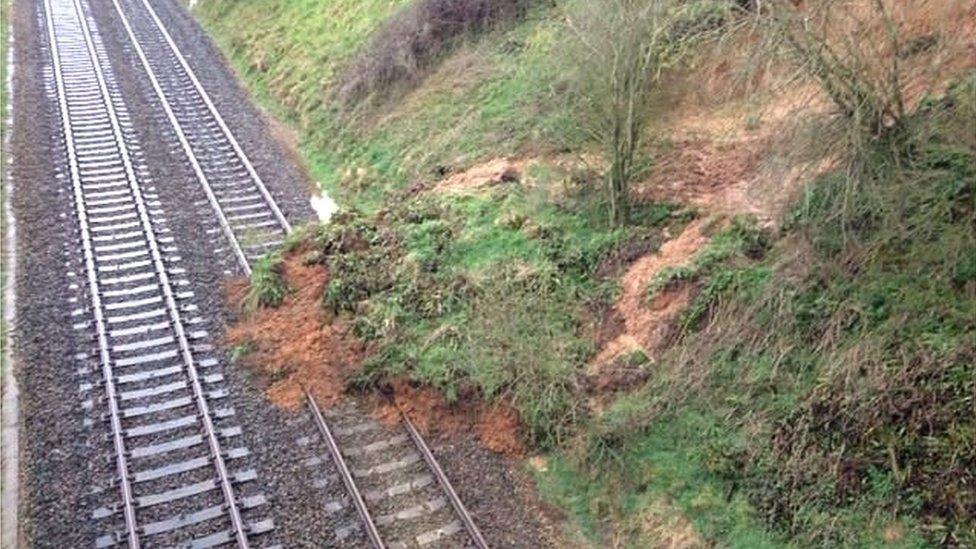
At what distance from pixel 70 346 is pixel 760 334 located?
11156 millimetres

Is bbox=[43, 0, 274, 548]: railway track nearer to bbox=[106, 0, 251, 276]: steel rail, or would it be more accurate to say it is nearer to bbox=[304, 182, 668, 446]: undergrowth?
bbox=[106, 0, 251, 276]: steel rail

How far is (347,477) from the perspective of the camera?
12297mm

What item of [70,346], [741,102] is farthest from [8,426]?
[741,102]

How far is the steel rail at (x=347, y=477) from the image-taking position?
37.3 feet

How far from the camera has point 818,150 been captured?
11.8m

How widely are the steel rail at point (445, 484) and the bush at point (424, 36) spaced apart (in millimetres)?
12383

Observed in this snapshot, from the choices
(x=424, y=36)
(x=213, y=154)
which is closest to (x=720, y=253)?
(x=424, y=36)

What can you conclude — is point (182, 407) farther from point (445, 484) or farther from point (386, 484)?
point (445, 484)

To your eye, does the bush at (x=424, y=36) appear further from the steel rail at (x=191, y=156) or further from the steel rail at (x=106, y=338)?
the steel rail at (x=106, y=338)

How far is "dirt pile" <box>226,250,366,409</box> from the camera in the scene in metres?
14.3

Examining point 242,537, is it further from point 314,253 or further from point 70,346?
point 314,253

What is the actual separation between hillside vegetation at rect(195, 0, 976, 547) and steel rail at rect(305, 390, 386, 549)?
0.88m

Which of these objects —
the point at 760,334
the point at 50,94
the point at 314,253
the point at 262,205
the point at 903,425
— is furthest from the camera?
the point at 50,94

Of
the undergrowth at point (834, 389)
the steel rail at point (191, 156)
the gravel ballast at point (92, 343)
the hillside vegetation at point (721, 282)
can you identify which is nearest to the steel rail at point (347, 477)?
the gravel ballast at point (92, 343)
